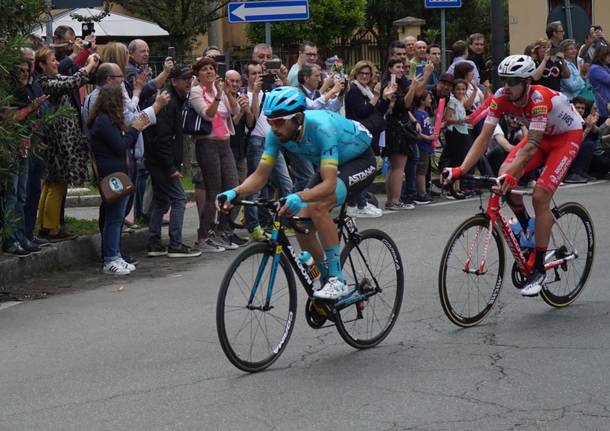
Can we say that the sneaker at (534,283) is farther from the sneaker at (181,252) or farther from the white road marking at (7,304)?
the sneaker at (181,252)

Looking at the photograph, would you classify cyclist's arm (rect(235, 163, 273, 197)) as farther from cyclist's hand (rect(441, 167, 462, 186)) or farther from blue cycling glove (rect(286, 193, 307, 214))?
cyclist's hand (rect(441, 167, 462, 186))

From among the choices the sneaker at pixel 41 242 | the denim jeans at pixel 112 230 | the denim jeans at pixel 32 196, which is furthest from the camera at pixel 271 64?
the sneaker at pixel 41 242

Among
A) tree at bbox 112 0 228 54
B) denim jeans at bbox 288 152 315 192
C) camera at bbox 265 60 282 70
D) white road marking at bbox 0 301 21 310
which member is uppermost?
tree at bbox 112 0 228 54

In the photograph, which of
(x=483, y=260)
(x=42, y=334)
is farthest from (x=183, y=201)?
(x=483, y=260)

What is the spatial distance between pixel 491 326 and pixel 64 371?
2.98 meters

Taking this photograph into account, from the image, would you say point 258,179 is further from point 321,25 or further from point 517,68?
point 321,25

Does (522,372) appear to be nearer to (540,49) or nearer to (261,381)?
(261,381)

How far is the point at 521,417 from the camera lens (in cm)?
636

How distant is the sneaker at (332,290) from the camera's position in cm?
783

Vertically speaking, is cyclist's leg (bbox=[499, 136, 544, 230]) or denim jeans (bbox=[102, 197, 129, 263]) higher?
cyclist's leg (bbox=[499, 136, 544, 230])

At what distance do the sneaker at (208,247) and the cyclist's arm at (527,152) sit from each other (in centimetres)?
473

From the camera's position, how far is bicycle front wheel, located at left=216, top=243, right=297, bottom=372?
287 inches

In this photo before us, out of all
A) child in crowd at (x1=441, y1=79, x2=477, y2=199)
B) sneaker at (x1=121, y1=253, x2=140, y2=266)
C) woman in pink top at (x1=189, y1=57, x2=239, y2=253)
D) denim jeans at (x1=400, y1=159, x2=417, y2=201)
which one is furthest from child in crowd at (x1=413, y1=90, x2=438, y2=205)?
sneaker at (x1=121, y1=253, x2=140, y2=266)

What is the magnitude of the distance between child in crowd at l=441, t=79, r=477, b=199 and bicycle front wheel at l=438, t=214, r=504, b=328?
8.40 m
